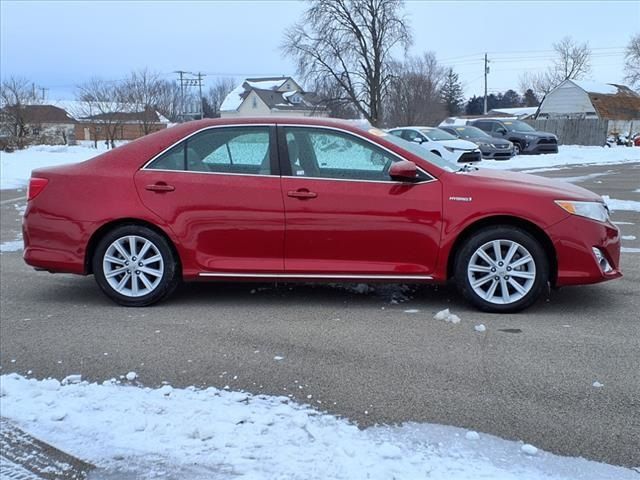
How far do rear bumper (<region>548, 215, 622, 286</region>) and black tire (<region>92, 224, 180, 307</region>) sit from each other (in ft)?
10.1

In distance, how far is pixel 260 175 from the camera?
16.9 ft

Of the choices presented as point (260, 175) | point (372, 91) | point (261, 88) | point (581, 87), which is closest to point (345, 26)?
point (372, 91)

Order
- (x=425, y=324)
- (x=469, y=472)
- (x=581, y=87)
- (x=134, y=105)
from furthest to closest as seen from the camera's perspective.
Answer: (x=581, y=87)
(x=134, y=105)
(x=425, y=324)
(x=469, y=472)

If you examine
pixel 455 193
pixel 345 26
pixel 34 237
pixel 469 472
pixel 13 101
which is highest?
pixel 345 26

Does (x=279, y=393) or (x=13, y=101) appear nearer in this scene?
(x=279, y=393)

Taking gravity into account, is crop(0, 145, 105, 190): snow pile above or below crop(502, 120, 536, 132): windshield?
below

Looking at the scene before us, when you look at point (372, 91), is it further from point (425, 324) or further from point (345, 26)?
point (425, 324)

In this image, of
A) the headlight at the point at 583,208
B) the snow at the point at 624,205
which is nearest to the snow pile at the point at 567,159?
the snow at the point at 624,205

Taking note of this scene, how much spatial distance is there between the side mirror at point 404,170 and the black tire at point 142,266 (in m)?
1.96

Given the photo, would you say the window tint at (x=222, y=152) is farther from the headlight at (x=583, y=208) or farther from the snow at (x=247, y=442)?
the headlight at (x=583, y=208)

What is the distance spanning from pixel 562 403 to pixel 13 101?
42.0m

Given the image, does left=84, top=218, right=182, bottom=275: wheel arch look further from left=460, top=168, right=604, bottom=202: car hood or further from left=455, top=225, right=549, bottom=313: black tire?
left=460, top=168, right=604, bottom=202: car hood

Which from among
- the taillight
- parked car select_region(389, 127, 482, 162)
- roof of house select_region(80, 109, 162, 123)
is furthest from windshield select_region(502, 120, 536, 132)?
the taillight

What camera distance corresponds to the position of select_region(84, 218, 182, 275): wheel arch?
522 cm
